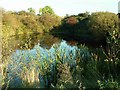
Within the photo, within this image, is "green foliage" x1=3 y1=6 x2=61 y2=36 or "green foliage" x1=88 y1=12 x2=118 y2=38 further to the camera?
"green foliage" x1=3 y1=6 x2=61 y2=36

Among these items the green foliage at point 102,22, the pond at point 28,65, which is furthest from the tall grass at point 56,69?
the green foliage at point 102,22

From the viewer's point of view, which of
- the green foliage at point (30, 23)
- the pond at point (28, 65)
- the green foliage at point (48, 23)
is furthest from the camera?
the green foliage at point (48, 23)

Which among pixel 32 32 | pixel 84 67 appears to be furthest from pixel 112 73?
pixel 32 32

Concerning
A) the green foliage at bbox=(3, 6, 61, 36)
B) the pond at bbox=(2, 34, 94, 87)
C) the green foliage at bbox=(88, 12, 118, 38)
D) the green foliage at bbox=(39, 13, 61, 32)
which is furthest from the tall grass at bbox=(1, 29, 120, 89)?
the green foliage at bbox=(39, 13, 61, 32)

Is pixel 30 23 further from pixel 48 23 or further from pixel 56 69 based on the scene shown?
pixel 56 69

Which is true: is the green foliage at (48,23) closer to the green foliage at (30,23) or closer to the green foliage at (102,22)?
the green foliage at (30,23)

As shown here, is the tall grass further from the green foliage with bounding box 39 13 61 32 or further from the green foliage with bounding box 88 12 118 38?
the green foliage with bounding box 39 13 61 32

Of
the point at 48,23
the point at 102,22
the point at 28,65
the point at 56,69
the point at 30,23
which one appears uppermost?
the point at 48,23

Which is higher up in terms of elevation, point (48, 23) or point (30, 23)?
point (48, 23)

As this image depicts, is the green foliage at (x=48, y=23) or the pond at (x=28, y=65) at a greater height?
the green foliage at (x=48, y=23)

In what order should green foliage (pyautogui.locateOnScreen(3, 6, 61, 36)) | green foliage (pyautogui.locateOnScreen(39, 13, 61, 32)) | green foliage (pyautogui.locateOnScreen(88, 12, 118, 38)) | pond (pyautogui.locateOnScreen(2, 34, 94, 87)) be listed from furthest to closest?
green foliage (pyautogui.locateOnScreen(39, 13, 61, 32))
green foliage (pyautogui.locateOnScreen(3, 6, 61, 36))
green foliage (pyautogui.locateOnScreen(88, 12, 118, 38))
pond (pyautogui.locateOnScreen(2, 34, 94, 87))

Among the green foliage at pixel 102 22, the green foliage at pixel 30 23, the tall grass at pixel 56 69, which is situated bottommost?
the tall grass at pixel 56 69

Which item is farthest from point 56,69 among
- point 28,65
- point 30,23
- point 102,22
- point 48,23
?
point 48,23

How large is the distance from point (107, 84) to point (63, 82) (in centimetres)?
121
